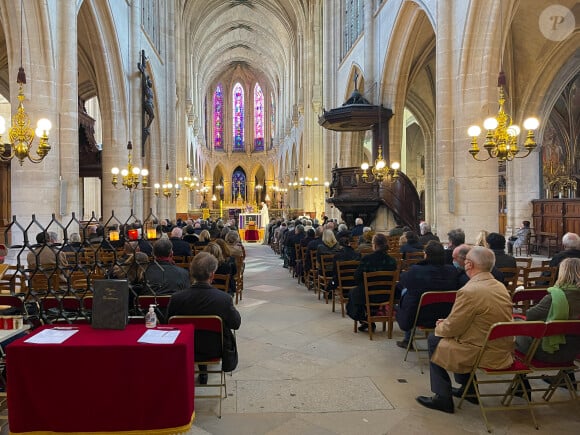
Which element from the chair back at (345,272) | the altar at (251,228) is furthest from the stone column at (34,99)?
the altar at (251,228)

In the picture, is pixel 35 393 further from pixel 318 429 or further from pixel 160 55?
pixel 160 55

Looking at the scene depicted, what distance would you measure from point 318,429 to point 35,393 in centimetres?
189

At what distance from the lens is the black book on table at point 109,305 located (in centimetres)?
294

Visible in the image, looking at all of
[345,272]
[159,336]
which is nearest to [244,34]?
[345,272]

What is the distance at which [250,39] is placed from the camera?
4438cm

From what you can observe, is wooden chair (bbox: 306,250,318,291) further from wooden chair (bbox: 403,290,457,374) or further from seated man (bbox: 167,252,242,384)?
seated man (bbox: 167,252,242,384)

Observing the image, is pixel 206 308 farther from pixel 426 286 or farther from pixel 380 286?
pixel 380 286

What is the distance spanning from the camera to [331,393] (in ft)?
12.8

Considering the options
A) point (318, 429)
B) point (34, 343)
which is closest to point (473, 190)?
point (318, 429)

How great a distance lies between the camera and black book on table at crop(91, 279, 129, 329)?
2.94m

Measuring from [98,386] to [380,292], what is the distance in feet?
12.0

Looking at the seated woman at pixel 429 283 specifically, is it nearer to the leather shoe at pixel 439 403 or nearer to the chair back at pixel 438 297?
the chair back at pixel 438 297

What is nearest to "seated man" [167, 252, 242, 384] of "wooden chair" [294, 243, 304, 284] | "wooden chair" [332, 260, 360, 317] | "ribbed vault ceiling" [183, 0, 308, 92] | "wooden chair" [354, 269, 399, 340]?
"wooden chair" [354, 269, 399, 340]

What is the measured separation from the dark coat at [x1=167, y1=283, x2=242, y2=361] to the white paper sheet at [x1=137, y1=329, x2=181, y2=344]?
57cm
